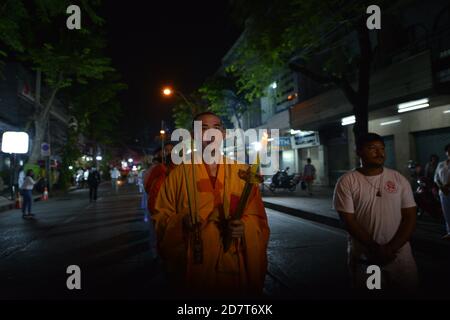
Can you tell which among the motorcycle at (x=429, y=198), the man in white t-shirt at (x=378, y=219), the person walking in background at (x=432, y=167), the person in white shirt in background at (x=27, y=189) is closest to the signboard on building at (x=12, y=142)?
the person in white shirt in background at (x=27, y=189)

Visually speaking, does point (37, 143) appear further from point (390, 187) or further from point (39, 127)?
point (390, 187)

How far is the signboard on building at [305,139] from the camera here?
71.7 feet

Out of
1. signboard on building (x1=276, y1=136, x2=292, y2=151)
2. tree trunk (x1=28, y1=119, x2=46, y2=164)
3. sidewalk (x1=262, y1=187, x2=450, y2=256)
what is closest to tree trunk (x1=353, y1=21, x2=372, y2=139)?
sidewalk (x1=262, y1=187, x2=450, y2=256)

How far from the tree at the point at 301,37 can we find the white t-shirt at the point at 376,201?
779cm

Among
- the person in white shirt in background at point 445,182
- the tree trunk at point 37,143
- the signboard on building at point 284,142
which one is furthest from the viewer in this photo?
the signboard on building at point 284,142

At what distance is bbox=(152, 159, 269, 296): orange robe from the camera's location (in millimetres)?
2317

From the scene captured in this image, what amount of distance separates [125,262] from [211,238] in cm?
417

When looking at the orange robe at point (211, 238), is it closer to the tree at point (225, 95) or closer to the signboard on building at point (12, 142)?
the signboard on building at point (12, 142)

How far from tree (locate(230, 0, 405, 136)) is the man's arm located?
792 centimetres

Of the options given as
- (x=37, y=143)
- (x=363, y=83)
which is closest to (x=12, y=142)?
(x=37, y=143)

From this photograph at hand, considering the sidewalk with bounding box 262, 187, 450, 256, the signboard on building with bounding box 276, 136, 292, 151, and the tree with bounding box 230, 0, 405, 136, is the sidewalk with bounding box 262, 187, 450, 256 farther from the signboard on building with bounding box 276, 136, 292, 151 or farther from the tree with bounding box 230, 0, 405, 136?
the signboard on building with bounding box 276, 136, 292, 151

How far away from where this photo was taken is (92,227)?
990cm

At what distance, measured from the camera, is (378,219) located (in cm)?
283
